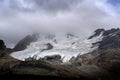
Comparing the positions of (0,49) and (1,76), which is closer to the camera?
(1,76)

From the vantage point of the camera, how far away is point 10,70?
17562 mm

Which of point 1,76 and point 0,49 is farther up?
point 0,49

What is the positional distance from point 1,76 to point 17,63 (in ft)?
3.28

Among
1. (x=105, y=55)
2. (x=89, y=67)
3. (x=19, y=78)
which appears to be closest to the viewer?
(x=19, y=78)

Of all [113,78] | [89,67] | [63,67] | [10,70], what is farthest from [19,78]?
[113,78]

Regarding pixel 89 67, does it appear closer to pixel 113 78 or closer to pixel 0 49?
pixel 113 78

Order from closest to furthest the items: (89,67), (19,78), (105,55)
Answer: (19,78) → (89,67) → (105,55)

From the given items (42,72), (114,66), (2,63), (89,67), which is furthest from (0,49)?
(114,66)

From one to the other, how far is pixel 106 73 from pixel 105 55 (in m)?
1.62

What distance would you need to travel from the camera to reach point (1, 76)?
17.7 m

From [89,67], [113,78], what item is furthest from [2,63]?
[113,78]

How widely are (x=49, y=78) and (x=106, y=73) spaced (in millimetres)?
3636

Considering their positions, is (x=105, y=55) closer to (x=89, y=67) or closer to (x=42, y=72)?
(x=89, y=67)

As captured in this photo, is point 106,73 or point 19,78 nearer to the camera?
point 19,78
